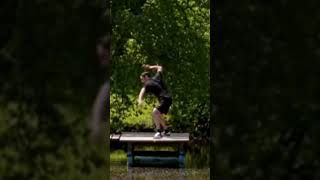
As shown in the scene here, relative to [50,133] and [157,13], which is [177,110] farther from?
[50,133]

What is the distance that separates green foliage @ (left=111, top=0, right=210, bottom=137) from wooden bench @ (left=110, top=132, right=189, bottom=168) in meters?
0.92

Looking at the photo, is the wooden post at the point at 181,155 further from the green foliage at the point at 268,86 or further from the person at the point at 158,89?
the green foliage at the point at 268,86

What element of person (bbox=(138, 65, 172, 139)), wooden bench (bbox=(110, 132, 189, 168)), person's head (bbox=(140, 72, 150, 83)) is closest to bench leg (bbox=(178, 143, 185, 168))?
wooden bench (bbox=(110, 132, 189, 168))

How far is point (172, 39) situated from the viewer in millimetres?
14242

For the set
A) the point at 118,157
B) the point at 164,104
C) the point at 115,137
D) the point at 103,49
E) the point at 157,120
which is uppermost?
the point at 103,49

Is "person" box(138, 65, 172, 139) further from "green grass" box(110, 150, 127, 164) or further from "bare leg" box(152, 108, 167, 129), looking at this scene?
"green grass" box(110, 150, 127, 164)

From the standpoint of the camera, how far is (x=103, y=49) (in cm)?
300

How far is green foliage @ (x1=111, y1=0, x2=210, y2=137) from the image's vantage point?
46.6 ft

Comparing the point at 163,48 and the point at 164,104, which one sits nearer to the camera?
the point at 164,104

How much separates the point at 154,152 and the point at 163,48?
81.6 inches

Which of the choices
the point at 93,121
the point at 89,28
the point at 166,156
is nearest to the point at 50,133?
the point at 93,121

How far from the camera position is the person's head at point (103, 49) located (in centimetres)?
300

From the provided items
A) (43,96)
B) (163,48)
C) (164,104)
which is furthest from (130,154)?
(43,96)

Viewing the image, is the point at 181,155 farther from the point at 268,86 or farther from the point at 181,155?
the point at 268,86
